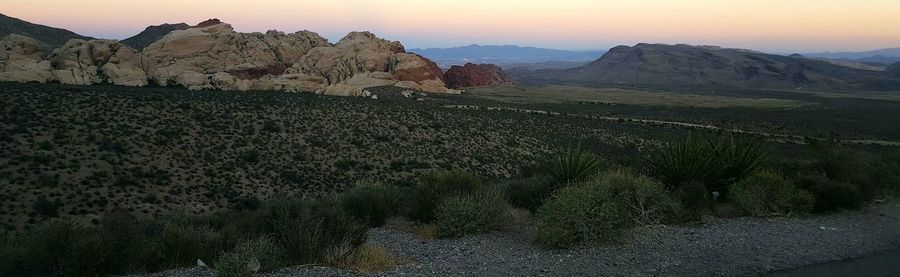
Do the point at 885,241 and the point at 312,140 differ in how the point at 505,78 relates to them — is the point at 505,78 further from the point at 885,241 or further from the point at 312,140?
the point at 885,241

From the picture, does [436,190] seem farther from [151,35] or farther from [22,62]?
[151,35]

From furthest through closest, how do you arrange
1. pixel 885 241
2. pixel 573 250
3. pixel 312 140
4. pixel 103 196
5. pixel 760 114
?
pixel 760 114, pixel 312 140, pixel 103 196, pixel 885 241, pixel 573 250

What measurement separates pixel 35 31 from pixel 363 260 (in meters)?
125

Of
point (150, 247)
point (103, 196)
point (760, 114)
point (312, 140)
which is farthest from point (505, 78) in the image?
point (150, 247)

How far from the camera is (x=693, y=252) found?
891 centimetres

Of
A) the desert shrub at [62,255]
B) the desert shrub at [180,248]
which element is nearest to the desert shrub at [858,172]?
the desert shrub at [180,248]

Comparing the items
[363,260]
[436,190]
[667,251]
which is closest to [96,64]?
[436,190]

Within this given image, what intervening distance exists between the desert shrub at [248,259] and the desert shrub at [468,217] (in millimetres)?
3133

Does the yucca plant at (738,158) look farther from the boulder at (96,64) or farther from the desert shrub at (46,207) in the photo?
the boulder at (96,64)

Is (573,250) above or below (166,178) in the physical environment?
above

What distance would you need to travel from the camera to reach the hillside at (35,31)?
9931 centimetres

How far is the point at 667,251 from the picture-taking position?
29.3ft

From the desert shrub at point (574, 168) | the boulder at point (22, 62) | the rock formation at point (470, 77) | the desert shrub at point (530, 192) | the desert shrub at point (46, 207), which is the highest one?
the boulder at point (22, 62)

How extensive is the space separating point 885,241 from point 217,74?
80.4 m
